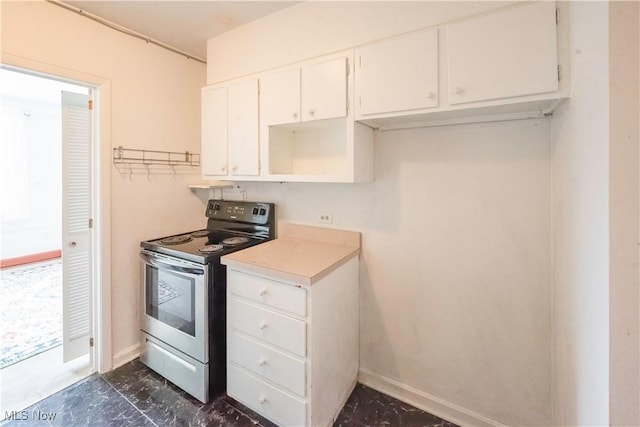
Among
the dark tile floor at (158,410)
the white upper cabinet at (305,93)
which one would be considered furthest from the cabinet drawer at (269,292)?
the white upper cabinet at (305,93)

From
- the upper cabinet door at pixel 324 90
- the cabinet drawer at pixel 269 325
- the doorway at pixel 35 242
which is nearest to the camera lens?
the cabinet drawer at pixel 269 325

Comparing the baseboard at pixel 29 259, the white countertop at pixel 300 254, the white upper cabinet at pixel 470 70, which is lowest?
the baseboard at pixel 29 259

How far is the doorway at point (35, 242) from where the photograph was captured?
6.80 feet

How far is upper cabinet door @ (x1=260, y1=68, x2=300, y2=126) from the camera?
5.83ft

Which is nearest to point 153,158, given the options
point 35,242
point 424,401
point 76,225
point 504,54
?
point 76,225

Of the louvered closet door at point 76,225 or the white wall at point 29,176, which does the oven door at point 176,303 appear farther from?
the white wall at point 29,176

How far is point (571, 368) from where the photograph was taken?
45.6 inches

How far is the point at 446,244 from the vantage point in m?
1.70

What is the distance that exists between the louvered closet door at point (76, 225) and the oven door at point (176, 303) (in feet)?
1.59

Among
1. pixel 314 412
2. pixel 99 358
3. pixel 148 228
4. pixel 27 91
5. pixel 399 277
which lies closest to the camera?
pixel 314 412

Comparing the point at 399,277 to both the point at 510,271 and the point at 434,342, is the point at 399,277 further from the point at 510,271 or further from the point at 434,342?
the point at 510,271

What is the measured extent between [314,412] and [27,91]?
562cm

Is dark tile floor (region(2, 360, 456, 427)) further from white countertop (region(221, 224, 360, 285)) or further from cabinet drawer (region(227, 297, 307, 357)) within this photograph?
white countertop (region(221, 224, 360, 285))

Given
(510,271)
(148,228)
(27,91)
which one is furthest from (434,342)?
(27,91)
